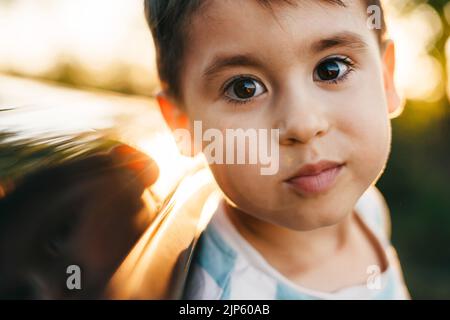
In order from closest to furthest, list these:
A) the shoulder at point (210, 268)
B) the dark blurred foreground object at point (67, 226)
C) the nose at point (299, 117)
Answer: the dark blurred foreground object at point (67, 226) < the nose at point (299, 117) < the shoulder at point (210, 268)

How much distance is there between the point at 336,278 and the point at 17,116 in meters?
0.72

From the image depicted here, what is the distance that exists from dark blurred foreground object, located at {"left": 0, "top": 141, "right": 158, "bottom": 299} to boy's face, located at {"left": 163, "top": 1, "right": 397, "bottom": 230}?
0.75 feet

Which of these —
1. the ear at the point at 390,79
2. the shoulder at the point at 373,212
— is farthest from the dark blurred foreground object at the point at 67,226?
the shoulder at the point at 373,212

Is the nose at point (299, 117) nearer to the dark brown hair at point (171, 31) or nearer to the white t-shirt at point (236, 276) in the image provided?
the dark brown hair at point (171, 31)

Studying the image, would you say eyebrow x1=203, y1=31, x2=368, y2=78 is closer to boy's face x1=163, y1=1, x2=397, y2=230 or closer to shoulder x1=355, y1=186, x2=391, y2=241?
boy's face x1=163, y1=1, x2=397, y2=230

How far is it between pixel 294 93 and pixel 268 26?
0.11 meters

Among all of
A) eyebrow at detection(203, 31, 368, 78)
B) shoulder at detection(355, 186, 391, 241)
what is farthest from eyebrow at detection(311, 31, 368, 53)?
shoulder at detection(355, 186, 391, 241)

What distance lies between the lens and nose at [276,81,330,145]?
0.71 m

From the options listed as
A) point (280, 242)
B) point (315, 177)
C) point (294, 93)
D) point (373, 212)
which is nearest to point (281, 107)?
point (294, 93)

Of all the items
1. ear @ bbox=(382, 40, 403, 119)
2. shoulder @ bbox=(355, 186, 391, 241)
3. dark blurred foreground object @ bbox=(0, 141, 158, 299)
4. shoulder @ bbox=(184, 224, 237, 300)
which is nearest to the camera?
dark blurred foreground object @ bbox=(0, 141, 158, 299)

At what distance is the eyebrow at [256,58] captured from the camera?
743 mm

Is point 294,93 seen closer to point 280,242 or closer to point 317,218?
point 317,218

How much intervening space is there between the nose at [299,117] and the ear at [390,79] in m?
0.33
